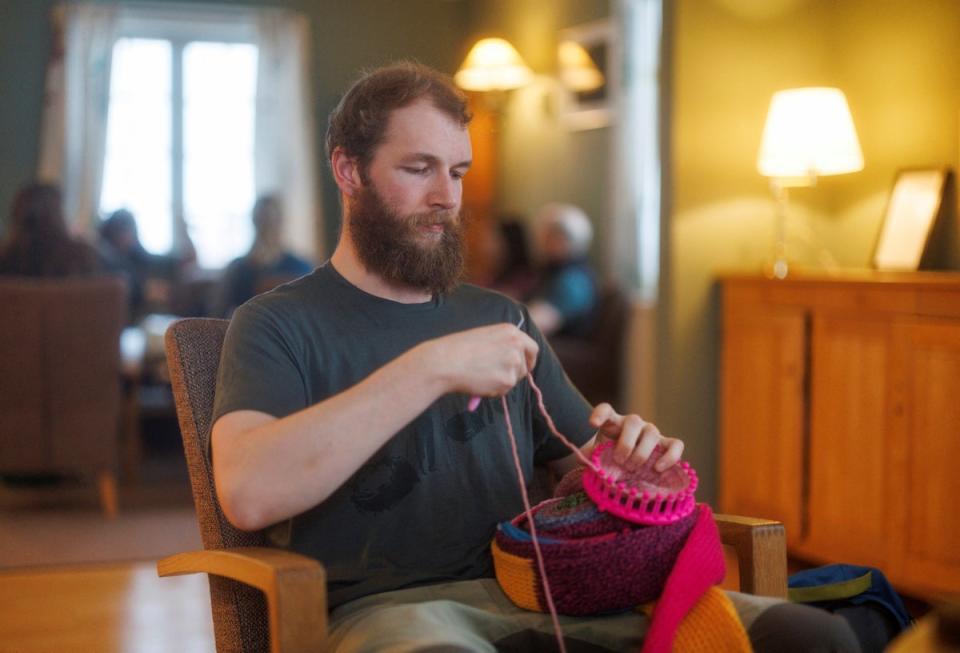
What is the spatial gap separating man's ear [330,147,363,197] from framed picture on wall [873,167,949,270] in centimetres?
235

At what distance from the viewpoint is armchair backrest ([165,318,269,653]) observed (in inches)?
60.1

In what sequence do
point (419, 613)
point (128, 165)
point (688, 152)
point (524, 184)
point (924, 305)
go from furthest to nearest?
→ point (128, 165) → point (524, 184) → point (688, 152) → point (924, 305) → point (419, 613)

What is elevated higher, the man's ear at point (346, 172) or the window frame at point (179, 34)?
the window frame at point (179, 34)

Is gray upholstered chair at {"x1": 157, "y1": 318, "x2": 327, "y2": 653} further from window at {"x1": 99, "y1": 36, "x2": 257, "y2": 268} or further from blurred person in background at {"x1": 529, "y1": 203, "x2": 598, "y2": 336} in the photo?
window at {"x1": 99, "y1": 36, "x2": 257, "y2": 268}

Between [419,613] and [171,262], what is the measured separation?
648 centimetres

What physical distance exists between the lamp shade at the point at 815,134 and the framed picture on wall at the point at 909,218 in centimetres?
18

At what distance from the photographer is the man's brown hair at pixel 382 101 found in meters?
1.63

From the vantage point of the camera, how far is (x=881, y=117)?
3.84m

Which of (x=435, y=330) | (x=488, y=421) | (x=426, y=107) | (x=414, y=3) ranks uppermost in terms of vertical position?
(x=414, y=3)

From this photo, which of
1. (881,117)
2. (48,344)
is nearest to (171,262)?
(48,344)

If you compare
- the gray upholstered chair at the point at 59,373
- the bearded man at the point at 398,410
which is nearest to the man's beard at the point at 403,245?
the bearded man at the point at 398,410

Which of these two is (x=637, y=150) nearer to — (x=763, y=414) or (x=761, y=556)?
(x=763, y=414)

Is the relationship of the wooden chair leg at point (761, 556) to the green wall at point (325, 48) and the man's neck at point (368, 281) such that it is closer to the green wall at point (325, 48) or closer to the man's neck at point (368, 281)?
the man's neck at point (368, 281)

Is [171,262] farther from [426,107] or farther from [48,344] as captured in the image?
[426,107]
